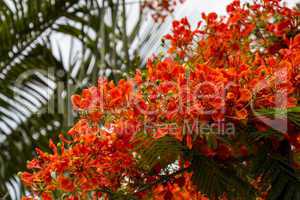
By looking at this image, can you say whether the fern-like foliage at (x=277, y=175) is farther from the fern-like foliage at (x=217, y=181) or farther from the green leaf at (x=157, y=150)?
the green leaf at (x=157, y=150)

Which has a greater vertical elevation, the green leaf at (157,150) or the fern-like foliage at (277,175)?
the green leaf at (157,150)

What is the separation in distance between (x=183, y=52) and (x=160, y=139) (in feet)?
2.18

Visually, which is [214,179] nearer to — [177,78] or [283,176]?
[283,176]

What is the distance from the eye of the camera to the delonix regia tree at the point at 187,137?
1601 millimetres

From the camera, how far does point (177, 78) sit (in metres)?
1.69

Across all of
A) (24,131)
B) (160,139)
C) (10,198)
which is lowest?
→ (10,198)

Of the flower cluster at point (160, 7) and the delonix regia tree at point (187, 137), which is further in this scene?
the flower cluster at point (160, 7)

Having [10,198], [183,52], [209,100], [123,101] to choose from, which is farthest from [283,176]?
[10,198]

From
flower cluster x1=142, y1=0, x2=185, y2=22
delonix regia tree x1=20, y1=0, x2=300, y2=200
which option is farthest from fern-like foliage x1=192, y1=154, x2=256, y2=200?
flower cluster x1=142, y1=0, x2=185, y2=22

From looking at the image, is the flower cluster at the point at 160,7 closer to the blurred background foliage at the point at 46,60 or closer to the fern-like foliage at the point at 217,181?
the blurred background foliage at the point at 46,60

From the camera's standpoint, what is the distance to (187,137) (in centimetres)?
158

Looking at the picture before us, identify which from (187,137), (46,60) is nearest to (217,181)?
(187,137)

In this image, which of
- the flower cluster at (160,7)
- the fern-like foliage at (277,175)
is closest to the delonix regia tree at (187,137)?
the fern-like foliage at (277,175)

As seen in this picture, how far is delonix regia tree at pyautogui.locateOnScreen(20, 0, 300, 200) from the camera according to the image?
1601 millimetres
